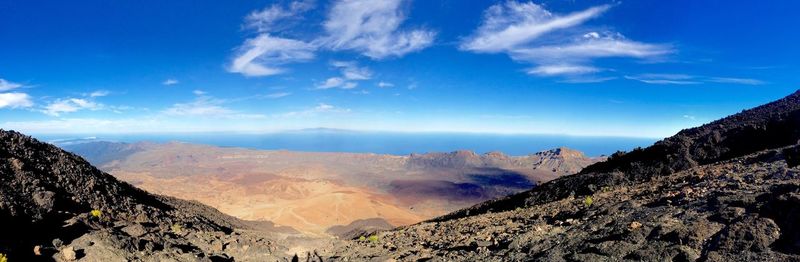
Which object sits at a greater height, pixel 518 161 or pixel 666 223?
pixel 666 223

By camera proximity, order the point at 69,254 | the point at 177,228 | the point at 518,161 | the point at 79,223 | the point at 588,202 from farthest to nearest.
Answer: the point at 518,161
the point at 177,228
the point at 588,202
the point at 79,223
the point at 69,254

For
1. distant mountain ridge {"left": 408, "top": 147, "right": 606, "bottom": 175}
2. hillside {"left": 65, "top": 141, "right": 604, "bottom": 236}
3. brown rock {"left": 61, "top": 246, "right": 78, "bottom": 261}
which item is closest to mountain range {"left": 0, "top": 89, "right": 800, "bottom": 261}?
brown rock {"left": 61, "top": 246, "right": 78, "bottom": 261}

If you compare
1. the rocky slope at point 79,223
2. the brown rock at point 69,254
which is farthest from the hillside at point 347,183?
the brown rock at point 69,254

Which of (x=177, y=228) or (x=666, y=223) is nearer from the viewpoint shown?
(x=666, y=223)

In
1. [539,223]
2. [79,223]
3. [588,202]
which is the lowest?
[539,223]

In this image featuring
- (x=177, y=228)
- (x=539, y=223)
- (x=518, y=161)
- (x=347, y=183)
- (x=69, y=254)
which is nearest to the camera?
(x=69, y=254)

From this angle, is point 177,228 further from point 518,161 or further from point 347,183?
point 518,161

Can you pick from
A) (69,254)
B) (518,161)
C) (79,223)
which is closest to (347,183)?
(518,161)

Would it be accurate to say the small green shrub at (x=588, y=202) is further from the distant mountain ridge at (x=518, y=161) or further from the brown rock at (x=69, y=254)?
the distant mountain ridge at (x=518, y=161)
